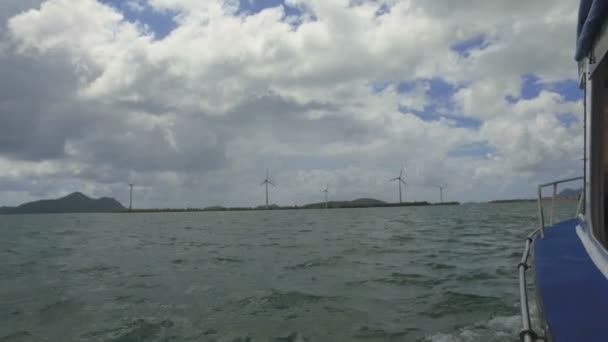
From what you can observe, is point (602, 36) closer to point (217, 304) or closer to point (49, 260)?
point (217, 304)

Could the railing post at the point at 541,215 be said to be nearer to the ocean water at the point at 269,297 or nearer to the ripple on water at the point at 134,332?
the ocean water at the point at 269,297

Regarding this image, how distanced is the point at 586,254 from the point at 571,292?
1716 mm

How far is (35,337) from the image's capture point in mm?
8008

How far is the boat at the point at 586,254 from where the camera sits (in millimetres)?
4066

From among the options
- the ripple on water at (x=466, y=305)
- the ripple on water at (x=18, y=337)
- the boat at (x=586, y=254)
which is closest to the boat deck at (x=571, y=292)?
the boat at (x=586, y=254)

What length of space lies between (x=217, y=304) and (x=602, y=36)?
879 cm

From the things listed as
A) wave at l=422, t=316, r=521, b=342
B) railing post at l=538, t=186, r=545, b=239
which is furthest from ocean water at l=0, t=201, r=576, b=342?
railing post at l=538, t=186, r=545, b=239

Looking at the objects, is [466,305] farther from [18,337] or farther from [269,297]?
[18,337]

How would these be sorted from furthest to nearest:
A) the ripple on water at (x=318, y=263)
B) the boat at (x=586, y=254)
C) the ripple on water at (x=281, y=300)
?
1. the ripple on water at (x=318, y=263)
2. the ripple on water at (x=281, y=300)
3. the boat at (x=586, y=254)

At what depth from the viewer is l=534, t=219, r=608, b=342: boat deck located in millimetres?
3918

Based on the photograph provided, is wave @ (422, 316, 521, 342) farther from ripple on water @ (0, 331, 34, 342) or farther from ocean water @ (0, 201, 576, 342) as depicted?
ripple on water @ (0, 331, 34, 342)

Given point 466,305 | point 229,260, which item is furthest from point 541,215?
point 229,260

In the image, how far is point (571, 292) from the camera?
189 inches

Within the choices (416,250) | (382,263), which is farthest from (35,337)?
(416,250)
